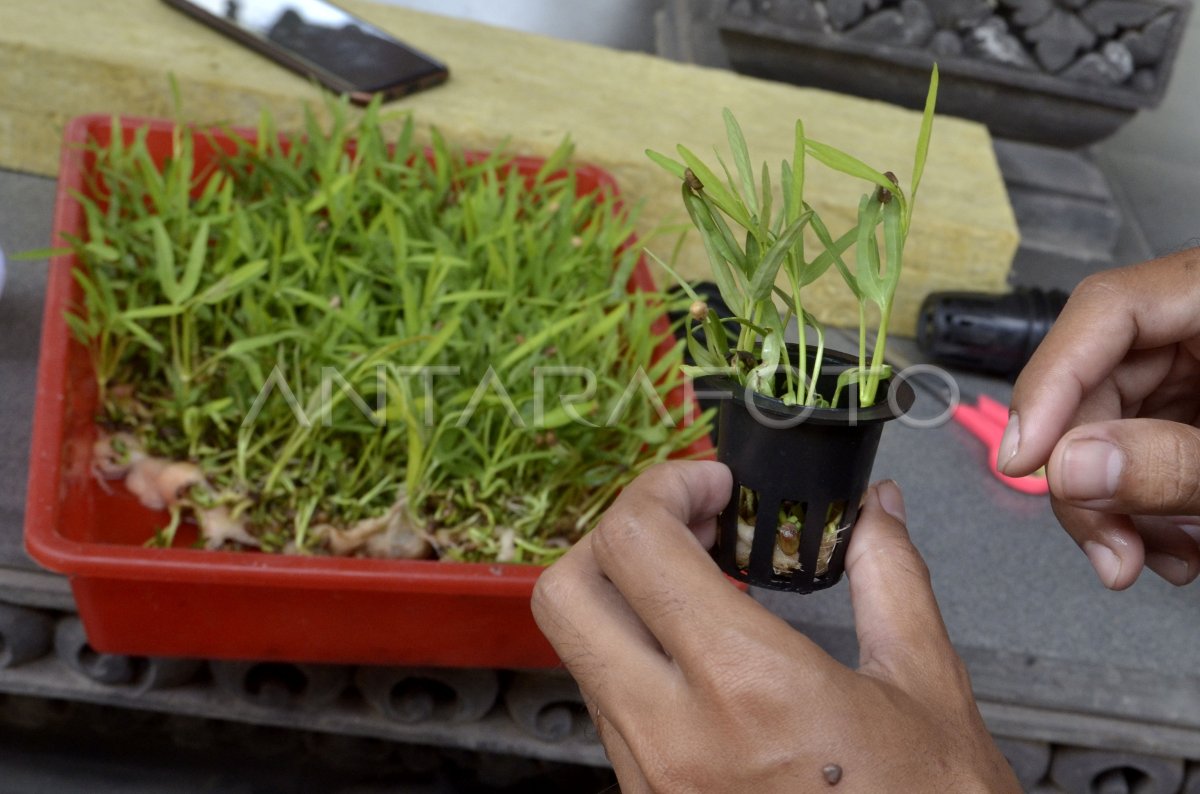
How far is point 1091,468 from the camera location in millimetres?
469

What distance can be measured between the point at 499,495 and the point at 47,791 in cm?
44

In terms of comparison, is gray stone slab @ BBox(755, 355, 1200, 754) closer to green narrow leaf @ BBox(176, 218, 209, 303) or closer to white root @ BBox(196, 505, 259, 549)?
white root @ BBox(196, 505, 259, 549)

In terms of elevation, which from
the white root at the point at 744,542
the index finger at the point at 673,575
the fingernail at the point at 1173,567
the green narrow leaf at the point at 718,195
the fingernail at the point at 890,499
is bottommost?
the fingernail at the point at 1173,567

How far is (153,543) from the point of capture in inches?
32.6

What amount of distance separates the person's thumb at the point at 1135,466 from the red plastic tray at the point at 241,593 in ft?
1.09

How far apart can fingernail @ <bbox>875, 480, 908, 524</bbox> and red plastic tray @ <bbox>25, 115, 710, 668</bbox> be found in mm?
239

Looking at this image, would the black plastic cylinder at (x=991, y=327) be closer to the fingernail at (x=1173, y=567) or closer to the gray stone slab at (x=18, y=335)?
the fingernail at (x=1173, y=567)

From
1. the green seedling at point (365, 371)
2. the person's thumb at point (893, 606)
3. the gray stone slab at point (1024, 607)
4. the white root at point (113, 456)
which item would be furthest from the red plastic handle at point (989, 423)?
the white root at point (113, 456)

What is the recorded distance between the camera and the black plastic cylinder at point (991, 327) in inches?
48.6

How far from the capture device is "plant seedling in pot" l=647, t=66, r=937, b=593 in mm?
453

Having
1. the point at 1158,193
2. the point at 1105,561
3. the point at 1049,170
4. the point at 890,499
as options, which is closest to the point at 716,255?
the point at 890,499

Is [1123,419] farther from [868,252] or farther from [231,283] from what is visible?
[231,283]

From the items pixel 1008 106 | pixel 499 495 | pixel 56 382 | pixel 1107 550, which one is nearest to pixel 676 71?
pixel 1008 106

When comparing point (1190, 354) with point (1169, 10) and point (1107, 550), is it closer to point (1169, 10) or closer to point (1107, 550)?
point (1107, 550)
